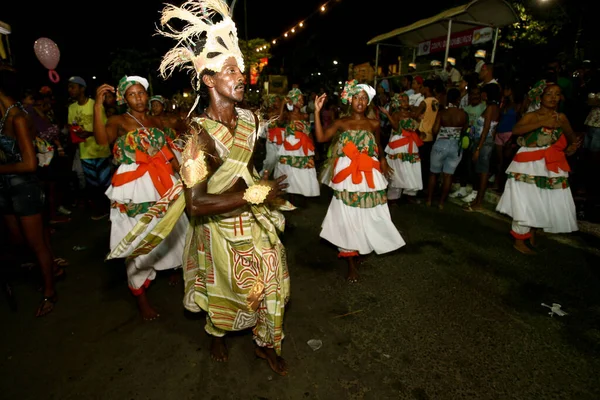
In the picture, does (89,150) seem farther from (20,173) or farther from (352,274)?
(352,274)

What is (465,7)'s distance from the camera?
8.16 meters

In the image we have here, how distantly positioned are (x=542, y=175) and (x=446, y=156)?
2182mm

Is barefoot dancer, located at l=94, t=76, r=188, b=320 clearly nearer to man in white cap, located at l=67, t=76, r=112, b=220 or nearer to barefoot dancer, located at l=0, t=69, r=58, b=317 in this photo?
barefoot dancer, located at l=0, t=69, r=58, b=317

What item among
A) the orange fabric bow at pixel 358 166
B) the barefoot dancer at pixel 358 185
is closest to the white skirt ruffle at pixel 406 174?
the barefoot dancer at pixel 358 185

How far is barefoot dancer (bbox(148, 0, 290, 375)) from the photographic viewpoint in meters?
2.17

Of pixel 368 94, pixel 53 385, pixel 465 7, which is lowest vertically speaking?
pixel 53 385

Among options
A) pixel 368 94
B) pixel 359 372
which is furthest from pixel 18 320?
pixel 368 94

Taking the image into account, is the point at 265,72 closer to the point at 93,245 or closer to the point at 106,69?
the point at 106,69

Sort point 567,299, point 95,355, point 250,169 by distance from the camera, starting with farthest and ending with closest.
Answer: point 567,299
point 95,355
point 250,169

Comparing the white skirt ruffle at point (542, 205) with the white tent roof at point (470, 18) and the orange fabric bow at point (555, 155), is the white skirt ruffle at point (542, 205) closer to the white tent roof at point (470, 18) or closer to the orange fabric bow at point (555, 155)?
the orange fabric bow at point (555, 155)

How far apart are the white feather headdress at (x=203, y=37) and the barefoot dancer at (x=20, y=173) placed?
68.0 inches

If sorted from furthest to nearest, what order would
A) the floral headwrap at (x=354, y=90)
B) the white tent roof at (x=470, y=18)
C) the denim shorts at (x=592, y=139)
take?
the white tent roof at (x=470, y=18)
the denim shorts at (x=592, y=139)
the floral headwrap at (x=354, y=90)

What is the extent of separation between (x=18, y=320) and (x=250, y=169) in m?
2.99

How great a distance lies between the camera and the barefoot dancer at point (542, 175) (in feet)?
14.5
